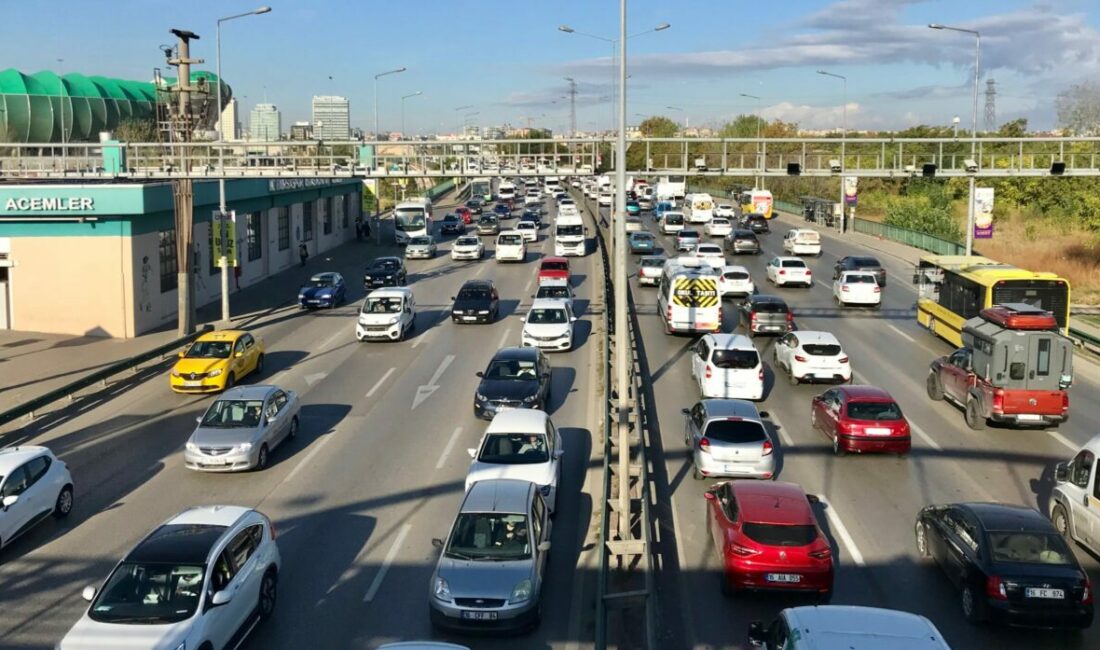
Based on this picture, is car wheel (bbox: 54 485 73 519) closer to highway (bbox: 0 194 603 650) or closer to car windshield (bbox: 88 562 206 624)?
highway (bbox: 0 194 603 650)

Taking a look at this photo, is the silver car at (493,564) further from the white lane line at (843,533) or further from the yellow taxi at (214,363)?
the yellow taxi at (214,363)

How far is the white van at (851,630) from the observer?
8695 millimetres

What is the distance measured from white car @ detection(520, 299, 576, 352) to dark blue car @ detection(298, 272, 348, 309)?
474 inches

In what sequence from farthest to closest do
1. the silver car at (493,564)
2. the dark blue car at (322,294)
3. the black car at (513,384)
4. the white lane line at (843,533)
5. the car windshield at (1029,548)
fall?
the dark blue car at (322,294), the black car at (513,384), the white lane line at (843,533), the car windshield at (1029,548), the silver car at (493,564)

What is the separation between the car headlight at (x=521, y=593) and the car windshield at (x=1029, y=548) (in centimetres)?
571

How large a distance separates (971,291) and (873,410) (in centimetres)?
1134

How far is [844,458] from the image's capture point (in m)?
20.4

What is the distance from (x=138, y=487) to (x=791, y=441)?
1288 cm

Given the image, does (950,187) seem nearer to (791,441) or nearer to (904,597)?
(791,441)

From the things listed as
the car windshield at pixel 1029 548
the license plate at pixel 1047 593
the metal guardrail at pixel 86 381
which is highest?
the car windshield at pixel 1029 548

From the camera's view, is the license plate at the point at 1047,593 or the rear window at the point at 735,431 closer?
the license plate at the point at 1047,593

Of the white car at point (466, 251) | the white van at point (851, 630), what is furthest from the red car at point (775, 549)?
the white car at point (466, 251)

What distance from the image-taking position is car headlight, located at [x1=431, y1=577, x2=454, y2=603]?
12375 mm

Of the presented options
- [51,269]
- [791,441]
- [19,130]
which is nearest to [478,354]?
[791,441]
